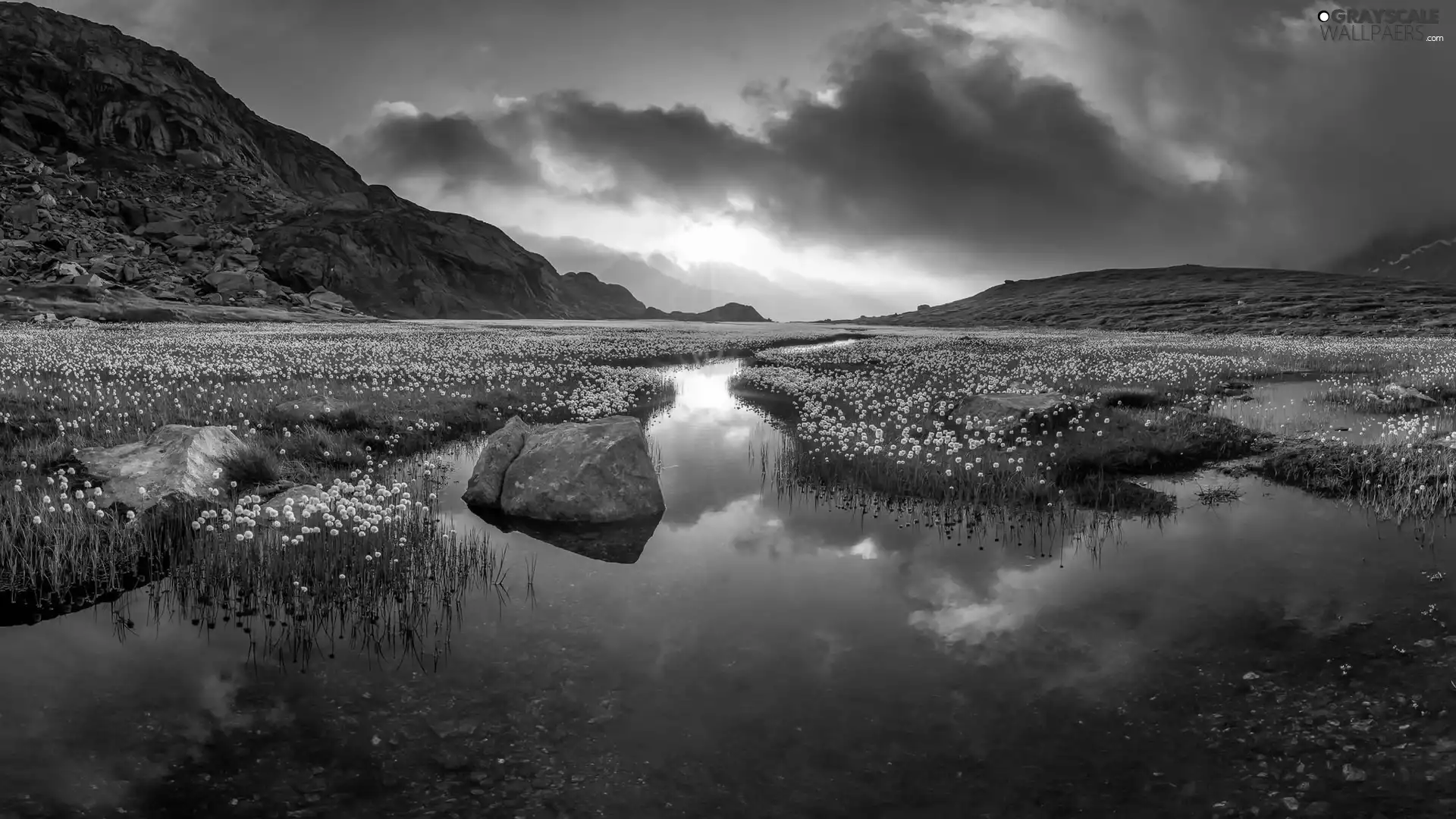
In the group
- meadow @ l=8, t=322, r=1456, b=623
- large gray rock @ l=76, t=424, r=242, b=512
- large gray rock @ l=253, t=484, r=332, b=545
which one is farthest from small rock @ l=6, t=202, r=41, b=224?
large gray rock @ l=253, t=484, r=332, b=545

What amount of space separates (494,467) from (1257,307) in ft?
477

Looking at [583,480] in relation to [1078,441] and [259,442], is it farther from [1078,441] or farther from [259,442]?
[1078,441]

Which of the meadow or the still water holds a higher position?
Answer: the meadow

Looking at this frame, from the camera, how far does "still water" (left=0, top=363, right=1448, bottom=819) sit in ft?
14.9

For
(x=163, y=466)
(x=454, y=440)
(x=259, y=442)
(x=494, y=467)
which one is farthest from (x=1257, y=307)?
(x=163, y=466)

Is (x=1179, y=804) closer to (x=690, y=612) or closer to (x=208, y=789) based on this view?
(x=690, y=612)

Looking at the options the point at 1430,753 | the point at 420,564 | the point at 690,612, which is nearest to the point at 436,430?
the point at 420,564

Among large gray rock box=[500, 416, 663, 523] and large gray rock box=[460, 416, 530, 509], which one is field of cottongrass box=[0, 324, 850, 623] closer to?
large gray rock box=[460, 416, 530, 509]

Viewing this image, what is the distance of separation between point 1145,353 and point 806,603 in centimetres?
4198

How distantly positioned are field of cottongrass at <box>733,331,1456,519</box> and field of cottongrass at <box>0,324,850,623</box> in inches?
286

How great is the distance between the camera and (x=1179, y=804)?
4398 millimetres

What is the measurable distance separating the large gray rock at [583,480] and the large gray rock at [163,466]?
14.0 ft

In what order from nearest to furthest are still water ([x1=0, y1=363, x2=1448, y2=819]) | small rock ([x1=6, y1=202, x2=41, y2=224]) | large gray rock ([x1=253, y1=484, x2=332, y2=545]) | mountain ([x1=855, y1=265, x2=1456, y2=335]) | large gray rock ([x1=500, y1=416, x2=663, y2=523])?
still water ([x1=0, y1=363, x2=1448, y2=819])
large gray rock ([x1=253, y1=484, x2=332, y2=545])
large gray rock ([x1=500, y1=416, x2=663, y2=523])
mountain ([x1=855, y1=265, x2=1456, y2=335])
small rock ([x1=6, y1=202, x2=41, y2=224])

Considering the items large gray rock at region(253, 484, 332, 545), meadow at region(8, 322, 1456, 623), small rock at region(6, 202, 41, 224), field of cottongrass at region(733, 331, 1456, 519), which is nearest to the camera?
meadow at region(8, 322, 1456, 623)
